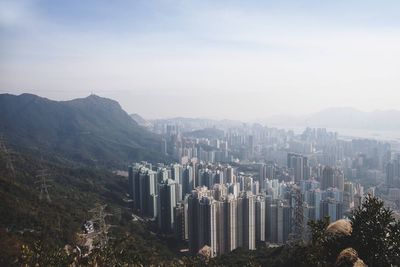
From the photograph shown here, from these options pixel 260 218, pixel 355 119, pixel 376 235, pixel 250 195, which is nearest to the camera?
pixel 376 235

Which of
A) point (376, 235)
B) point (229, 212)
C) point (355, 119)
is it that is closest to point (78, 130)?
point (229, 212)

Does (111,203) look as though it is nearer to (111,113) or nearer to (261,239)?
(261,239)

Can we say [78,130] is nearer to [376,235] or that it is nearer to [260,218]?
[260,218]

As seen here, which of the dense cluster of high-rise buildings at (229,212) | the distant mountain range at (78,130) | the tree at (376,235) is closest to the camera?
the tree at (376,235)

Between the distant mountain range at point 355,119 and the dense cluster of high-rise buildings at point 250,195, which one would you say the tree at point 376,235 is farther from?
the distant mountain range at point 355,119

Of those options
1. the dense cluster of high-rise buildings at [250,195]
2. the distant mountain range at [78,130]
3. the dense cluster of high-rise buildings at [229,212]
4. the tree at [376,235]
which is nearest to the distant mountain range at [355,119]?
the dense cluster of high-rise buildings at [250,195]

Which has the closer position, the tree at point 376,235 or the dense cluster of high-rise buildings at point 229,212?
the tree at point 376,235

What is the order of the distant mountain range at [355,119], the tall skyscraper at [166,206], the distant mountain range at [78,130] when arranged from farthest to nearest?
the distant mountain range at [355,119], the distant mountain range at [78,130], the tall skyscraper at [166,206]
